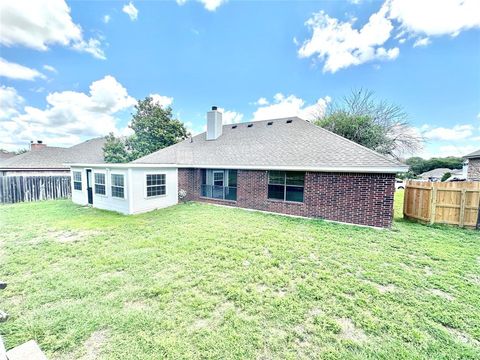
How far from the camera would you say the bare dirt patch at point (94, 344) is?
2245mm

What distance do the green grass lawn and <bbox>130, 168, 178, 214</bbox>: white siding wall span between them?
2997 mm

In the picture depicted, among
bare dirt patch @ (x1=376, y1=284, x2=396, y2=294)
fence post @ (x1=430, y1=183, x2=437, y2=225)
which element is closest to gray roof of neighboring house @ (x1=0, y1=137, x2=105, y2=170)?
bare dirt patch @ (x1=376, y1=284, x2=396, y2=294)

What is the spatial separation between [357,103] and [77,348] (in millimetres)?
22094

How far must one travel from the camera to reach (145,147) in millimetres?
18172

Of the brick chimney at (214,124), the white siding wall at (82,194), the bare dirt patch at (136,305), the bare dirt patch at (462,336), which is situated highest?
the brick chimney at (214,124)

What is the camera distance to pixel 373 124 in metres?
17.0

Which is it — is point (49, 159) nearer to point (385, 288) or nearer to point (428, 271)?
point (385, 288)

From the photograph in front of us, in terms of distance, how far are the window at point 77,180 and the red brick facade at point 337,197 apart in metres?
9.02

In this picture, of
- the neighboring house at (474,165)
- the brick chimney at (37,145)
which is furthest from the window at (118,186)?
the neighboring house at (474,165)

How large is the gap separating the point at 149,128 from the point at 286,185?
14468 millimetres

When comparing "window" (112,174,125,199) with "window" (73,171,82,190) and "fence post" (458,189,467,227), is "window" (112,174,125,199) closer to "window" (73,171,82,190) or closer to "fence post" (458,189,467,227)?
"window" (73,171,82,190)

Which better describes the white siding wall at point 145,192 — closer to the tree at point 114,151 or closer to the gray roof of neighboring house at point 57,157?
the gray roof of neighboring house at point 57,157

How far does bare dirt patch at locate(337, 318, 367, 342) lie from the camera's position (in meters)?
2.52

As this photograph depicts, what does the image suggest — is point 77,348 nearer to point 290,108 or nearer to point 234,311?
point 234,311
